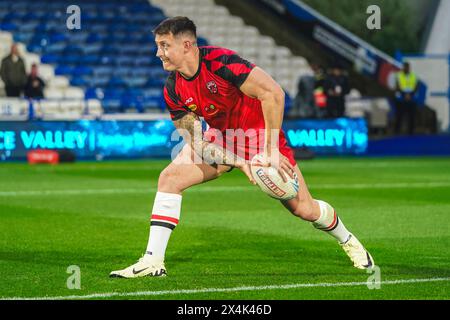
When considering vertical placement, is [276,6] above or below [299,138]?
above

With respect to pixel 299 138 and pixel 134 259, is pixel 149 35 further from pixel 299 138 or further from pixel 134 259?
pixel 134 259

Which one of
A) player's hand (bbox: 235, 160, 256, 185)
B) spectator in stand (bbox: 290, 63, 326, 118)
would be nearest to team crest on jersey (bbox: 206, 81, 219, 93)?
player's hand (bbox: 235, 160, 256, 185)

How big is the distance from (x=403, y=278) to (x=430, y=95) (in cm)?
2642

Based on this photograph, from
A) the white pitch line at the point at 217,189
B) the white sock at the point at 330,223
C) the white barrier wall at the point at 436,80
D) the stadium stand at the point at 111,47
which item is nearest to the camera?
the white sock at the point at 330,223

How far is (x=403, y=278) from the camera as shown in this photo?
8.06m

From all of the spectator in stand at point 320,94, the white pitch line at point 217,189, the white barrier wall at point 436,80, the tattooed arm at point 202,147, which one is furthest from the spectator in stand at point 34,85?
the tattooed arm at point 202,147

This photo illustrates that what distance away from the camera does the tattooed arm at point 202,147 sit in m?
8.52

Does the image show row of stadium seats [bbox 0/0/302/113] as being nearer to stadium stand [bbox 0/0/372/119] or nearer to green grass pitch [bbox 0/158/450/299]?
stadium stand [bbox 0/0/372/119]

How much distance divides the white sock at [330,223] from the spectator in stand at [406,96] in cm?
2275

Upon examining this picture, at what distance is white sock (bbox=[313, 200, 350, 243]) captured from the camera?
28.3 ft

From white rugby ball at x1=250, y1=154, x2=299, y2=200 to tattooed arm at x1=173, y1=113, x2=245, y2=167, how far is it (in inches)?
13.8

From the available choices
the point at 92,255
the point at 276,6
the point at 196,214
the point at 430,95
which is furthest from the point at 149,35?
the point at 92,255

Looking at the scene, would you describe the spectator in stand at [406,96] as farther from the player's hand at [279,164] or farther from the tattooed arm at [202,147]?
the player's hand at [279,164]

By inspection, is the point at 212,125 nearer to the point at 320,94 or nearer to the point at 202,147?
the point at 202,147
